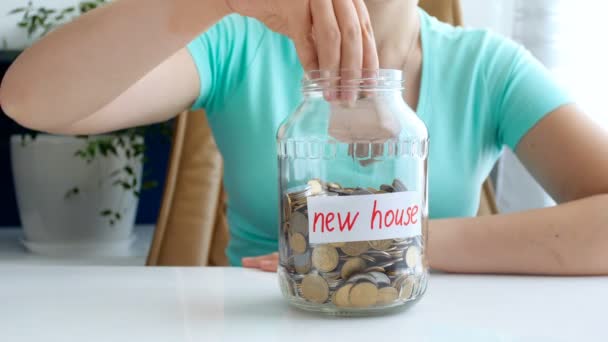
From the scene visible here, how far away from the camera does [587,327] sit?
0.53 metres

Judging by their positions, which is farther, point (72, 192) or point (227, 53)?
point (72, 192)

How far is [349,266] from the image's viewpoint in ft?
1.66

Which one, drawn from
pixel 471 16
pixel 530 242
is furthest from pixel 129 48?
pixel 471 16

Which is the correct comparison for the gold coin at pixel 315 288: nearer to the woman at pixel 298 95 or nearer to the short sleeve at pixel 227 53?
the woman at pixel 298 95

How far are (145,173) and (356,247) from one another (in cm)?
134

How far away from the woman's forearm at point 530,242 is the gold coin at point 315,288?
22 centimetres

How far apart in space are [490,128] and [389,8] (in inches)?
8.8

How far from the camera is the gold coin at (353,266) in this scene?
0.50 meters

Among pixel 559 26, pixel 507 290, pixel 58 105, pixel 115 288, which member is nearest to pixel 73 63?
pixel 58 105

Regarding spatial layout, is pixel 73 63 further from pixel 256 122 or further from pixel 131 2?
pixel 256 122

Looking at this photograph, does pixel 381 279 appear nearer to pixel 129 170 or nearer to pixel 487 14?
pixel 129 170

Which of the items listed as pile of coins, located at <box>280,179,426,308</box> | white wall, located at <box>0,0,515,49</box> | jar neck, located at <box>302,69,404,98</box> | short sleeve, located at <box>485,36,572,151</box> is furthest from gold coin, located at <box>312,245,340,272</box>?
white wall, located at <box>0,0,515,49</box>

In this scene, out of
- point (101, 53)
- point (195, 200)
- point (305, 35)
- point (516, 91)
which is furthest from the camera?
point (195, 200)

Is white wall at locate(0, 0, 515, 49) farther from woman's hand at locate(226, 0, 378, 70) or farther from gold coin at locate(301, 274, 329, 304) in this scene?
gold coin at locate(301, 274, 329, 304)
